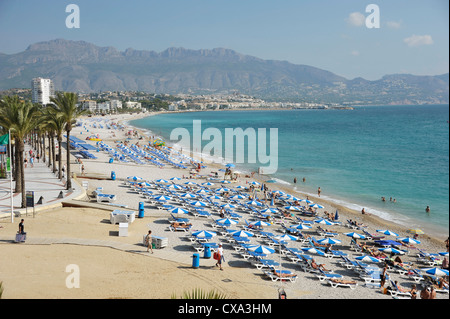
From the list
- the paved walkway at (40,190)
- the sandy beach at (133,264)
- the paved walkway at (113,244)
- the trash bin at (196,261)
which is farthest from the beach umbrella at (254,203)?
the trash bin at (196,261)

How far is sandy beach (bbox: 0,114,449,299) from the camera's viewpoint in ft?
35.7

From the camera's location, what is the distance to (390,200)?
28156mm

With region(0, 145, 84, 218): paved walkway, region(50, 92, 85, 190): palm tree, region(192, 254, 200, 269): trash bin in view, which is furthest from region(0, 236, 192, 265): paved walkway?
region(50, 92, 85, 190): palm tree

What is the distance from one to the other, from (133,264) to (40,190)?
13239 mm

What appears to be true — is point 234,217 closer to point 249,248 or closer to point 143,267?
point 249,248

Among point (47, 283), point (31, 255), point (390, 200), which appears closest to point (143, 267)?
point (47, 283)

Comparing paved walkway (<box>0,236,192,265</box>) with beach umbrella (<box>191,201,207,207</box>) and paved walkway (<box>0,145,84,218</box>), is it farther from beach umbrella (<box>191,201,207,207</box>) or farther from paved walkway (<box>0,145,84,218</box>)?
beach umbrella (<box>191,201,207,207</box>)

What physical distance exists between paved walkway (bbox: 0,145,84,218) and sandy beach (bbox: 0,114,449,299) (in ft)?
3.20

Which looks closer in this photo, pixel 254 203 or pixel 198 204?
pixel 198 204

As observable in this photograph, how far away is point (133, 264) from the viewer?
13.0m

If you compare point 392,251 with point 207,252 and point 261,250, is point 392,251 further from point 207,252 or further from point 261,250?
point 207,252

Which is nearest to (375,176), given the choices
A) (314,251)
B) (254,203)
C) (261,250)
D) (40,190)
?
(254,203)

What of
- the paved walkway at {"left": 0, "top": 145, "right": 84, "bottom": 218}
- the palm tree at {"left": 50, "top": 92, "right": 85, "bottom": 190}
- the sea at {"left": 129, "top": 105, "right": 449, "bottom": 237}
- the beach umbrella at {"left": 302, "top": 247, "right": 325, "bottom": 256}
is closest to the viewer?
the beach umbrella at {"left": 302, "top": 247, "right": 325, "bottom": 256}
